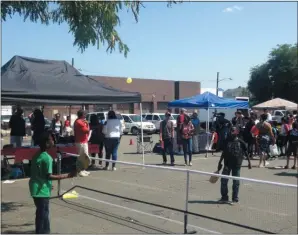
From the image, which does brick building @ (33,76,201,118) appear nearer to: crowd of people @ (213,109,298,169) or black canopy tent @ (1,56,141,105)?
crowd of people @ (213,109,298,169)

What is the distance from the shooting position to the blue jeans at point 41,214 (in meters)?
5.03

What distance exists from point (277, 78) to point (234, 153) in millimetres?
28682

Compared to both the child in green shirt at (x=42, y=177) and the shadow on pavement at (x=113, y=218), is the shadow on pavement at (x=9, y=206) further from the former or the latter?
the child in green shirt at (x=42, y=177)

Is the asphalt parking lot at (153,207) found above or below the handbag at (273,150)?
below

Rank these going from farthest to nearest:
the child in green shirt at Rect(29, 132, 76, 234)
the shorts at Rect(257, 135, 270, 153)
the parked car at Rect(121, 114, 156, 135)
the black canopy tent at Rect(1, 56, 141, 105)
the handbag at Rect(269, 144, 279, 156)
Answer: the parked car at Rect(121, 114, 156, 135)
the handbag at Rect(269, 144, 279, 156)
the shorts at Rect(257, 135, 270, 153)
the black canopy tent at Rect(1, 56, 141, 105)
the child in green shirt at Rect(29, 132, 76, 234)

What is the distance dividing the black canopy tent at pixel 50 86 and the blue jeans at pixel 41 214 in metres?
5.38

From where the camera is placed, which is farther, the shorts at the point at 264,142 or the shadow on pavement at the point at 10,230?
the shorts at the point at 264,142

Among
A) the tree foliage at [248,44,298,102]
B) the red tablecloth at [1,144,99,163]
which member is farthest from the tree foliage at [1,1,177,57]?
the tree foliage at [248,44,298,102]

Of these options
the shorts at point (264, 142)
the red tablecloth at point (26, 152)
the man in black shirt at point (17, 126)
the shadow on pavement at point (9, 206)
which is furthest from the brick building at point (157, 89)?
the shadow on pavement at point (9, 206)

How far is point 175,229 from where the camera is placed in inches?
236

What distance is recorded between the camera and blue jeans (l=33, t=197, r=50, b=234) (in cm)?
503

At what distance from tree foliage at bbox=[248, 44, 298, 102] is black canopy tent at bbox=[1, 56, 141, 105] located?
520 inches

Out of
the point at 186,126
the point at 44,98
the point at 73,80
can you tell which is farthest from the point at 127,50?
the point at 186,126

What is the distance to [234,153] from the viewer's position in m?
7.64
